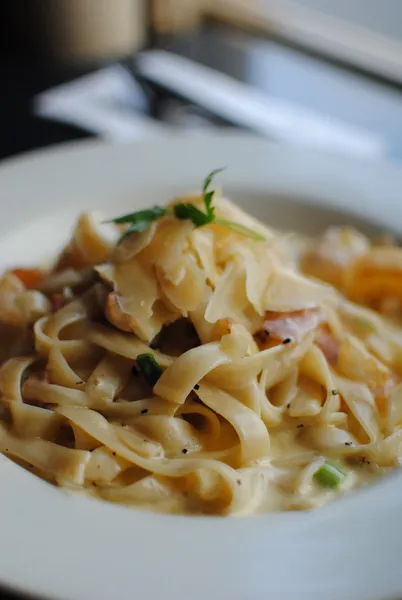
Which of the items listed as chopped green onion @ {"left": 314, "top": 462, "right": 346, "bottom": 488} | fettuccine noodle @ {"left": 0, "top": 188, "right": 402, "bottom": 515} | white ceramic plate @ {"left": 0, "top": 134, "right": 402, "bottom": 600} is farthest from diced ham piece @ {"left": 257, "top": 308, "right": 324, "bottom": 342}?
white ceramic plate @ {"left": 0, "top": 134, "right": 402, "bottom": 600}

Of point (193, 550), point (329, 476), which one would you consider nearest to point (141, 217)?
point (329, 476)

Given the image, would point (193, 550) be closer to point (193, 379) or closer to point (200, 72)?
point (193, 379)

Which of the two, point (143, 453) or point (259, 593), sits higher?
point (259, 593)

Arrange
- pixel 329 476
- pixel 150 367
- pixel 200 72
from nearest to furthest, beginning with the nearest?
pixel 329 476, pixel 150 367, pixel 200 72

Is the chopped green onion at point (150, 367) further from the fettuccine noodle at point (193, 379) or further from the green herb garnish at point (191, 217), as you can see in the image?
the green herb garnish at point (191, 217)

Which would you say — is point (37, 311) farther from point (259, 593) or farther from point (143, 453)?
point (259, 593)

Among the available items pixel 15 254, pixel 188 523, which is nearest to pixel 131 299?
pixel 188 523

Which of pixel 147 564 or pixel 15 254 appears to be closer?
pixel 147 564
